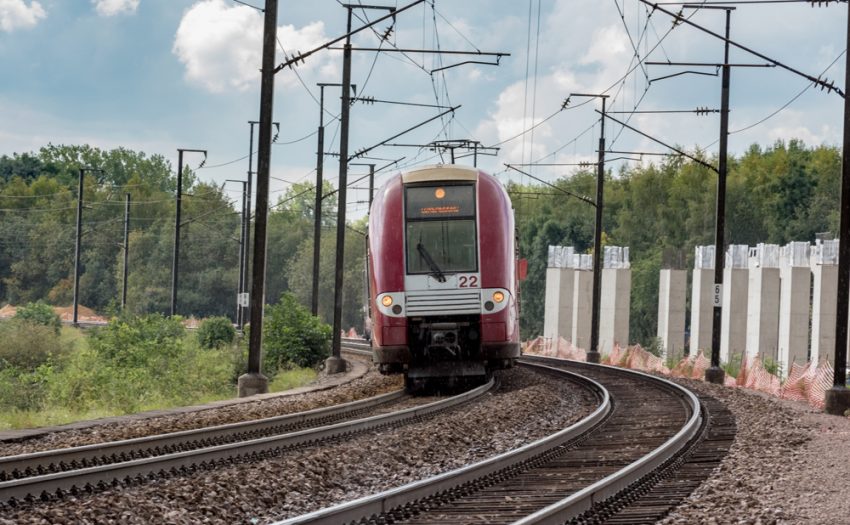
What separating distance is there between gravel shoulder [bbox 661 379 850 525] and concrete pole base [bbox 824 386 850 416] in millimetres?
1033

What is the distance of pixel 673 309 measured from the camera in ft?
193

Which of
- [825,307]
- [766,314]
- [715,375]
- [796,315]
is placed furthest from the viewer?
[766,314]

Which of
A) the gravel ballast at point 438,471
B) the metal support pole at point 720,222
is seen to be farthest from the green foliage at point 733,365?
the gravel ballast at point 438,471

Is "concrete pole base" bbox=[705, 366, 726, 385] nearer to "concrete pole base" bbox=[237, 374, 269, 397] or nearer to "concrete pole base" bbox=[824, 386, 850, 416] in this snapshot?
"concrete pole base" bbox=[824, 386, 850, 416]

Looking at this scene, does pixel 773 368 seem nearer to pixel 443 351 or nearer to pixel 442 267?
pixel 443 351

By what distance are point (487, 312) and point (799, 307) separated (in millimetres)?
29358

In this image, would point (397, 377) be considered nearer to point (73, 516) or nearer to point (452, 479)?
point (452, 479)

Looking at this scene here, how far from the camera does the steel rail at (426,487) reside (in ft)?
28.1

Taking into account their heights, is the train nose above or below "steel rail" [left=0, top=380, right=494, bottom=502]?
above

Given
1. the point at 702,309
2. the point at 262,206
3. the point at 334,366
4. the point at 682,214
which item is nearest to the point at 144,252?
the point at 682,214

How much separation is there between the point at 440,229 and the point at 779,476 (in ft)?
30.6

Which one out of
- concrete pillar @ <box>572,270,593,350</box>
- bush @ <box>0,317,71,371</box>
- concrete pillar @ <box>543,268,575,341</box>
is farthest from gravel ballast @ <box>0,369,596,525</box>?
concrete pillar @ <box>543,268,575,341</box>

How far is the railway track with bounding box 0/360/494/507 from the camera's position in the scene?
9.99m

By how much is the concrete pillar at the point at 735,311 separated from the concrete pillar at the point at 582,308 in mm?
8095
